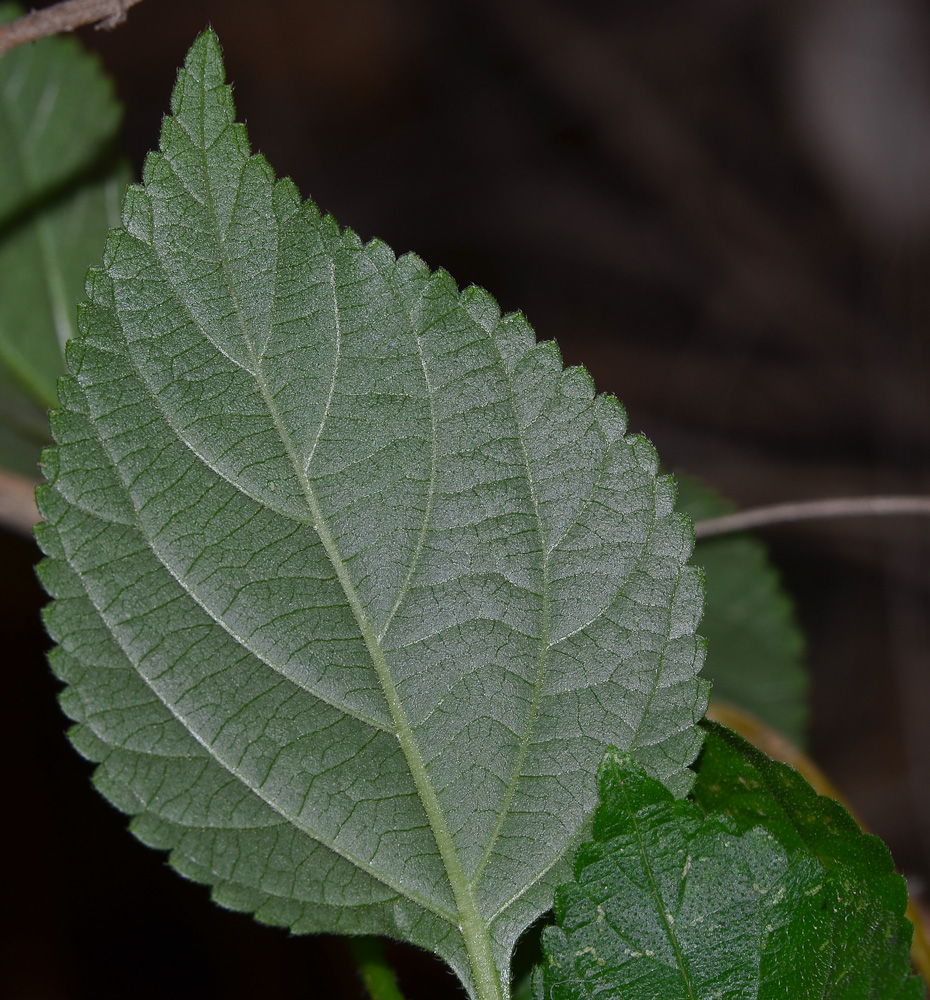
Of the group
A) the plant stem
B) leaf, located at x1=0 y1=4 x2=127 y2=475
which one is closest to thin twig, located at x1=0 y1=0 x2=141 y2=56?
leaf, located at x1=0 y1=4 x2=127 y2=475

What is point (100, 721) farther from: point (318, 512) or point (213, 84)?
point (213, 84)

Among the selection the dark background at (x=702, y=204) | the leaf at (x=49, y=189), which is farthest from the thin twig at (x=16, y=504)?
the dark background at (x=702, y=204)

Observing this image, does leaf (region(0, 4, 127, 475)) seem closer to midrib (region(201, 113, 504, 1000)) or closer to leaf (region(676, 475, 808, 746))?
midrib (region(201, 113, 504, 1000))

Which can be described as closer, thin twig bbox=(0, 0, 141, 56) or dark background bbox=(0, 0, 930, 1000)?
thin twig bbox=(0, 0, 141, 56)

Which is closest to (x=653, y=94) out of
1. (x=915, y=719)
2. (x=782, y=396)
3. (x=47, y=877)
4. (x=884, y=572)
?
(x=782, y=396)

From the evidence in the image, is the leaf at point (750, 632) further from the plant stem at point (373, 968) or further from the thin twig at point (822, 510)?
the plant stem at point (373, 968)

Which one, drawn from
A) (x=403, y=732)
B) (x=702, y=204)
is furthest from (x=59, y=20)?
(x=702, y=204)
